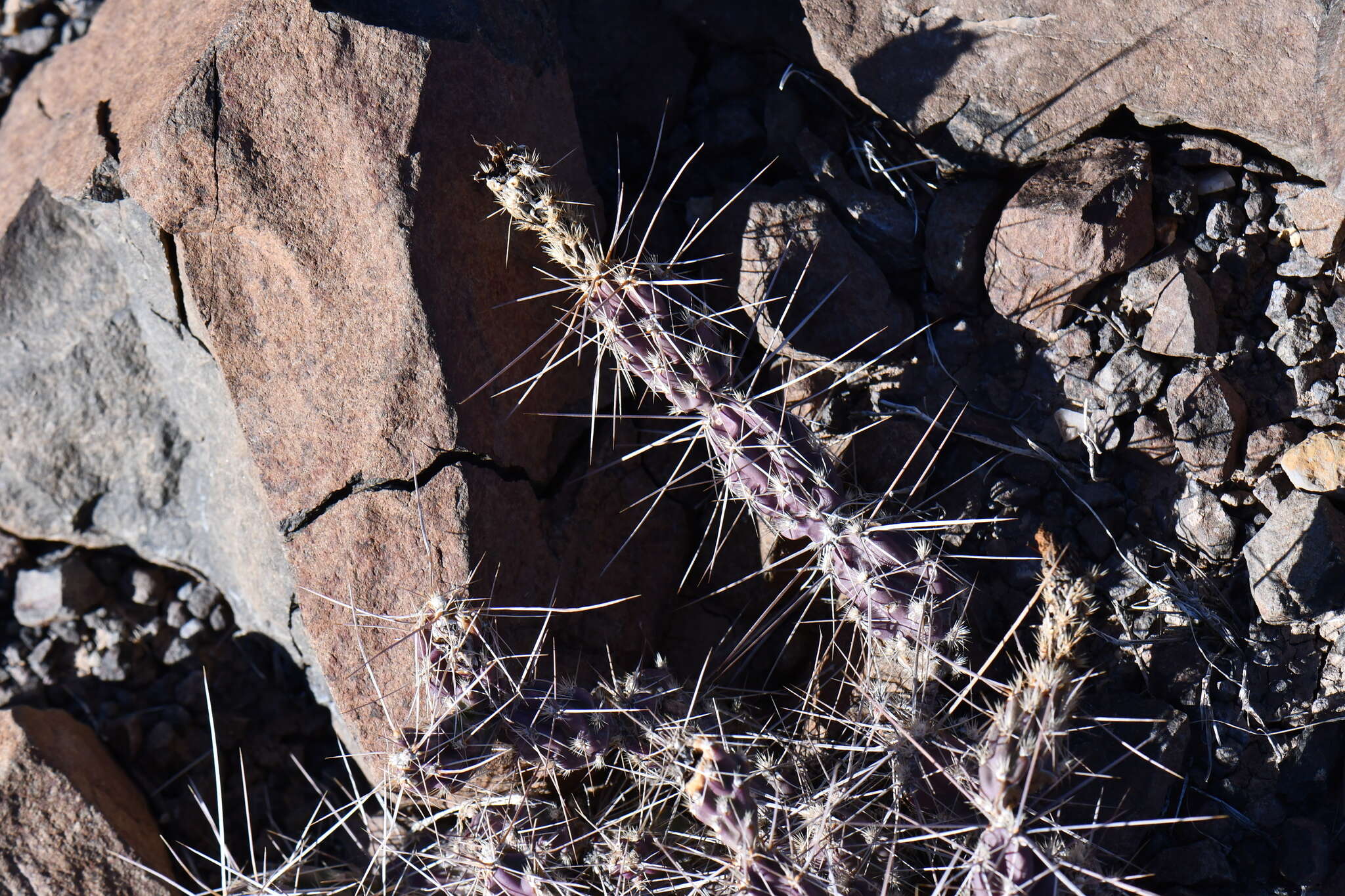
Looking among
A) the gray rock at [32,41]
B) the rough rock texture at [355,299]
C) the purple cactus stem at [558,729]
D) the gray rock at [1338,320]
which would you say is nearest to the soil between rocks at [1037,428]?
the gray rock at [1338,320]

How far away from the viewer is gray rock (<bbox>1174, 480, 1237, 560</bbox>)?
2492mm

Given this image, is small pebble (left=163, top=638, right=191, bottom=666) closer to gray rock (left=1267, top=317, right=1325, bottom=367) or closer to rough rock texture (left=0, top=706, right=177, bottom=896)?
rough rock texture (left=0, top=706, right=177, bottom=896)

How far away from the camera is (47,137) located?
291 centimetres

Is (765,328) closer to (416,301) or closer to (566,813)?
(416,301)

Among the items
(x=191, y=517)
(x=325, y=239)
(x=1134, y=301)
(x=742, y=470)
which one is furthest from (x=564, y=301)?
(x=1134, y=301)

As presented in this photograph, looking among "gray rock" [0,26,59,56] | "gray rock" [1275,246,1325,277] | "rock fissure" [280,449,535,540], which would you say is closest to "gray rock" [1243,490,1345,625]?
"gray rock" [1275,246,1325,277]

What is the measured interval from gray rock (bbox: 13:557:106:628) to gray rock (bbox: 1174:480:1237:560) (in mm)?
2996

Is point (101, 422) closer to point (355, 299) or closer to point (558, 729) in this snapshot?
point (355, 299)

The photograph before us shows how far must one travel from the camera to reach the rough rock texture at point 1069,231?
2.52 metres

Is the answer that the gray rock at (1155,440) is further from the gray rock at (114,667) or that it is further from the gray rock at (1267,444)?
the gray rock at (114,667)

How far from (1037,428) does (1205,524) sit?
1.46ft

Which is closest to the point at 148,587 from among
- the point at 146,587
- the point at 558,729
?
the point at 146,587

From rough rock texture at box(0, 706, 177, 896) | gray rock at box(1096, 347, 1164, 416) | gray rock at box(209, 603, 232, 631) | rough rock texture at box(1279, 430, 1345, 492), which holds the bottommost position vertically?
rough rock texture at box(0, 706, 177, 896)

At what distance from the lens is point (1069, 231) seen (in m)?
2.53
